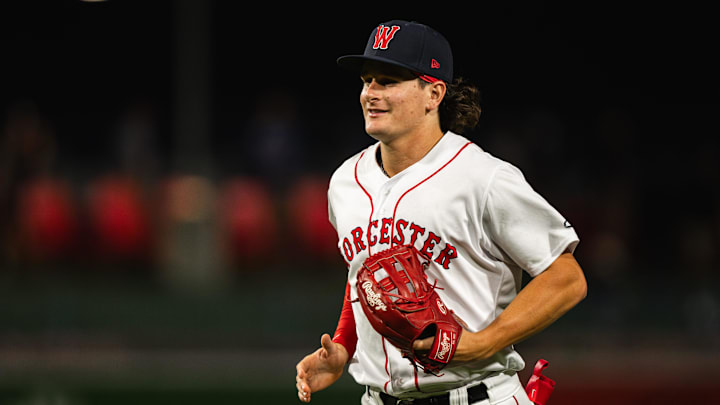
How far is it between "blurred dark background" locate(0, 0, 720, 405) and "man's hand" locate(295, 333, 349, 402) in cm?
332

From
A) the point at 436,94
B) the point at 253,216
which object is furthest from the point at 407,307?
the point at 253,216

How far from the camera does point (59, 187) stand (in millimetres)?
9141

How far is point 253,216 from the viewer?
9328mm

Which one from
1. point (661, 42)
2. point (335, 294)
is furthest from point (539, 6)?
point (335, 294)

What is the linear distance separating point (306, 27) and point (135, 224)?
5696mm

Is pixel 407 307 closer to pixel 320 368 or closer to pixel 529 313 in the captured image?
pixel 529 313

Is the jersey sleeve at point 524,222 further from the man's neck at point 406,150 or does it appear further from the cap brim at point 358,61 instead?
the cap brim at point 358,61

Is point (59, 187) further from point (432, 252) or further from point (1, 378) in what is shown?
point (432, 252)

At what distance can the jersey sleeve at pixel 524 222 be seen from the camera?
2.66 meters

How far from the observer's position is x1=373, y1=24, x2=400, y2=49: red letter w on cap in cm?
284

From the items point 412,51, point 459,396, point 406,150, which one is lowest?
point 459,396

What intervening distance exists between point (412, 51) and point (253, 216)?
6.66 metres

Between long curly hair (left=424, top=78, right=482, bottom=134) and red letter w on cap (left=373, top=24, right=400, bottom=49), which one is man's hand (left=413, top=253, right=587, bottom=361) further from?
red letter w on cap (left=373, top=24, right=400, bottom=49)

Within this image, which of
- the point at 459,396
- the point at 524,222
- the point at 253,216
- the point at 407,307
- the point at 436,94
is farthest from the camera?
the point at 253,216
